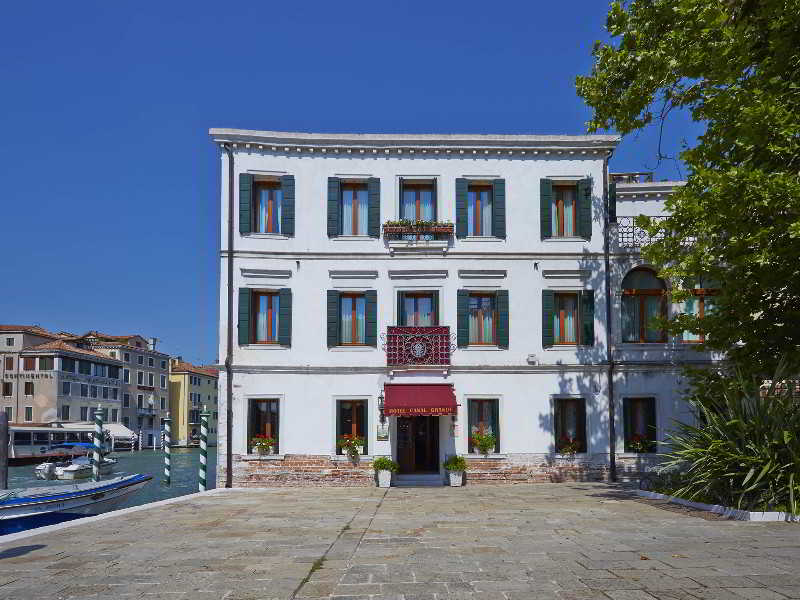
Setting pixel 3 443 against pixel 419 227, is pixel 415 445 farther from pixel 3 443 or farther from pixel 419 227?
pixel 3 443

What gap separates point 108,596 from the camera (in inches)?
304

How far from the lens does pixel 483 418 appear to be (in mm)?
20938

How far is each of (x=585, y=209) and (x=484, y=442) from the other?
25.4 ft

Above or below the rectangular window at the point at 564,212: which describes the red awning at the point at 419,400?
below

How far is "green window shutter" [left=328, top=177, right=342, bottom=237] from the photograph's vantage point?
2103 cm

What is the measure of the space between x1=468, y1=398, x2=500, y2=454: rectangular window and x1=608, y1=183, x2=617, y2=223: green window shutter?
6700 mm

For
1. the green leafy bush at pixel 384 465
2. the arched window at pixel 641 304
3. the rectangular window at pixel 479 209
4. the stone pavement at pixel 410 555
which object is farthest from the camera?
the rectangular window at pixel 479 209

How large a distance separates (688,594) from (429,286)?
14387 mm

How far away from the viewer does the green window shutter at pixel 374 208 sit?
2120 cm

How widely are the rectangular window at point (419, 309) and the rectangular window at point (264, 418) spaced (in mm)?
4739

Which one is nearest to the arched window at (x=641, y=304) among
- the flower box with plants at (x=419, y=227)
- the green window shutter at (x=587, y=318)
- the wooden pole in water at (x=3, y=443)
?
the green window shutter at (x=587, y=318)

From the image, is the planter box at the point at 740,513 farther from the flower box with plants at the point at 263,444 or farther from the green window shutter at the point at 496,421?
the flower box with plants at the point at 263,444

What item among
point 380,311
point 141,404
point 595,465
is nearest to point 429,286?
point 380,311

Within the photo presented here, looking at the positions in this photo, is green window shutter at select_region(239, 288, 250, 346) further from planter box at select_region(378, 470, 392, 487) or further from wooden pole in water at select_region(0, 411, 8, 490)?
wooden pole in water at select_region(0, 411, 8, 490)
